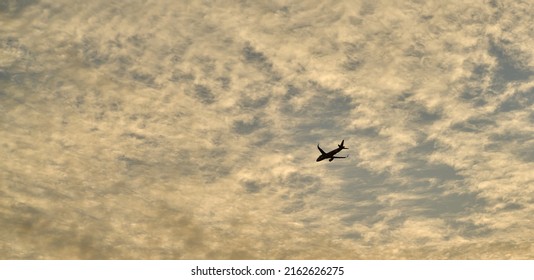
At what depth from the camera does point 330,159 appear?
7750 cm

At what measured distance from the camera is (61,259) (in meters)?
95.0

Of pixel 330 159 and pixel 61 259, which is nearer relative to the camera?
pixel 330 159

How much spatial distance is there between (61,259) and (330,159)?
6091 cm
